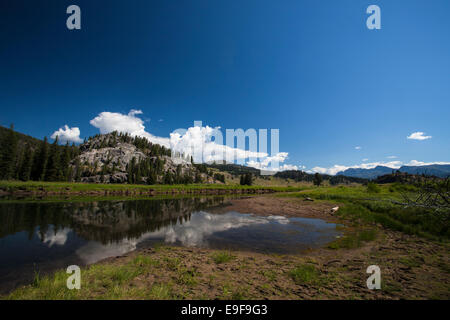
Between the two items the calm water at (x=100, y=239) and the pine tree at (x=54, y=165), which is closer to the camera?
the calm water at (x=100, y=239)

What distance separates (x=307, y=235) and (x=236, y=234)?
22.6ft

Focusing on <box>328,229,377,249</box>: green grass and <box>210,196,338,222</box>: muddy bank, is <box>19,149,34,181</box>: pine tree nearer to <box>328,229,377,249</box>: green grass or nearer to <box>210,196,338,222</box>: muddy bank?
<box>210,196,338,222</box>: muddy bank

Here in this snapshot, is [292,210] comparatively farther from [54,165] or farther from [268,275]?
[54,165]

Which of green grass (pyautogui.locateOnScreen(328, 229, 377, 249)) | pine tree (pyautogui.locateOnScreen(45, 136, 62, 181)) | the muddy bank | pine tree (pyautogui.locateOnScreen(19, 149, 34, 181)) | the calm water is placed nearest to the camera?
the calm water

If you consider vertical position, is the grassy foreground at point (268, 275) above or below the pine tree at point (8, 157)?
below

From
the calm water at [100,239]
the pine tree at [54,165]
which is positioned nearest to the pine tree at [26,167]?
the pine tree at [54,165]

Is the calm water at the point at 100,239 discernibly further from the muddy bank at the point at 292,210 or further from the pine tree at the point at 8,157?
the pine tree at the point at 8,157

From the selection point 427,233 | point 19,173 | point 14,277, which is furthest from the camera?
point 19,173

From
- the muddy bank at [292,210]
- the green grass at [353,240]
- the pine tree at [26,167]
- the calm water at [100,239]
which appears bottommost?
the muddy bank at [292,210]

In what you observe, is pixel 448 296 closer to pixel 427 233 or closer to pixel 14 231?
pixel 427 233

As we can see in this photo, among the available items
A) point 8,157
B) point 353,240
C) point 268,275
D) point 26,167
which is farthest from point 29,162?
point 353,240

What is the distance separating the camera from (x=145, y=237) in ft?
52.7

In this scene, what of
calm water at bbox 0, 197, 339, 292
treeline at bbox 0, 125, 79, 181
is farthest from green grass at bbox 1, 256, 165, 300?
treeline at bbox 0, 125, 79, 181
